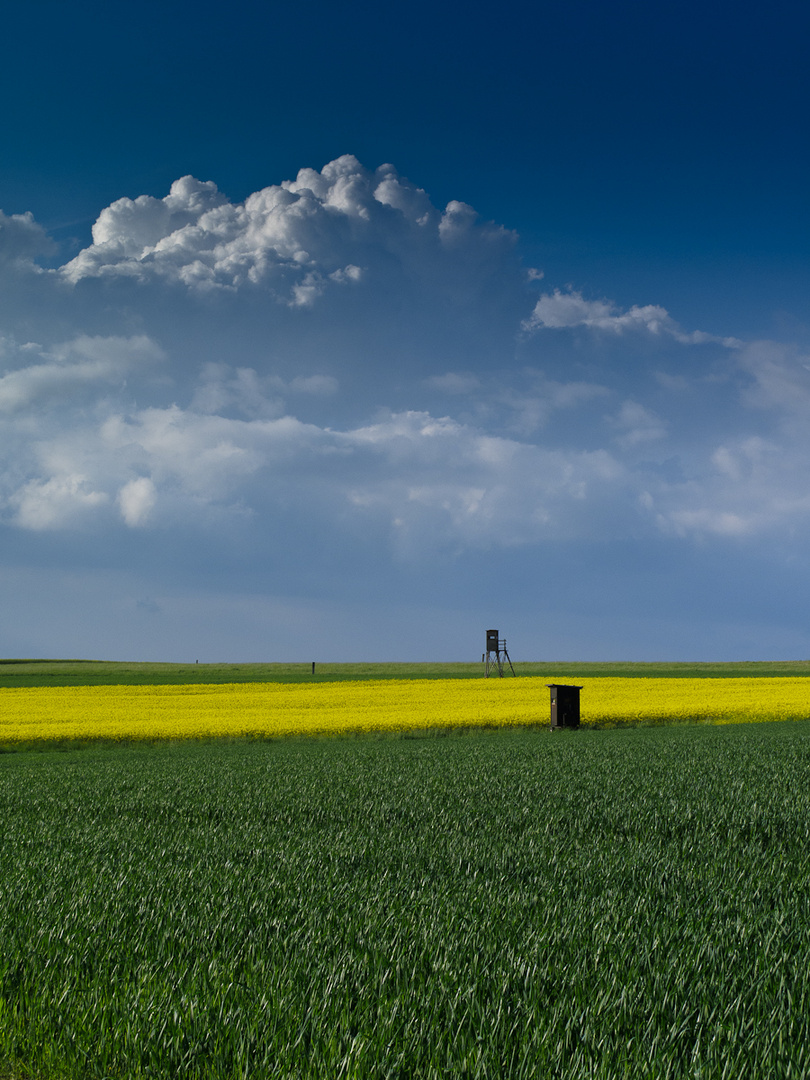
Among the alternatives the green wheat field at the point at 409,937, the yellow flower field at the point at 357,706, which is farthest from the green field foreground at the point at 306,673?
the green wheat field at the point at 409,937

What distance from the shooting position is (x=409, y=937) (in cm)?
398

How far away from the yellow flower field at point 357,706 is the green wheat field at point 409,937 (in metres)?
14.7

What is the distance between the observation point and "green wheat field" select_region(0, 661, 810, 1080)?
9.53 feet

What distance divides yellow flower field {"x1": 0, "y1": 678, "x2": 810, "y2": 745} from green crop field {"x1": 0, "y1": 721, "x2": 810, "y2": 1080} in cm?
1496

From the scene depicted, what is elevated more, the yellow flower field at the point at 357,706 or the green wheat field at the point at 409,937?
the green wheat field at the point at 409,937

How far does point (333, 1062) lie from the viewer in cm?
271

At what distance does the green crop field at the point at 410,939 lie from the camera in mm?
2904

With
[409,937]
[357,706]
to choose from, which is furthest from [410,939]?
[357,706]

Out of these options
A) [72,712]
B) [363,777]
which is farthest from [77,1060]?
[72,712]

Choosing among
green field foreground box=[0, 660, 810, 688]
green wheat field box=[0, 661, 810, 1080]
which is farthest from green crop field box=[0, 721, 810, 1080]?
green field foreground box=[0, 660, 810, 688]

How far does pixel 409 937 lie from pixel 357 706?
1073 inches

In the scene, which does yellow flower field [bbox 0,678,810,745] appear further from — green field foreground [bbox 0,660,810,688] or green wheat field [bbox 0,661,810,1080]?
green wheat field [bbox 0,661,810,1080]

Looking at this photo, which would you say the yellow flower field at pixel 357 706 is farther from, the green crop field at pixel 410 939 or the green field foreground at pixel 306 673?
the green crop field at pixel 410 939

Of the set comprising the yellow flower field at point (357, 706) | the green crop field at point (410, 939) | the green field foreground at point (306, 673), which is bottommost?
the green field foreground at point (306, 673)
